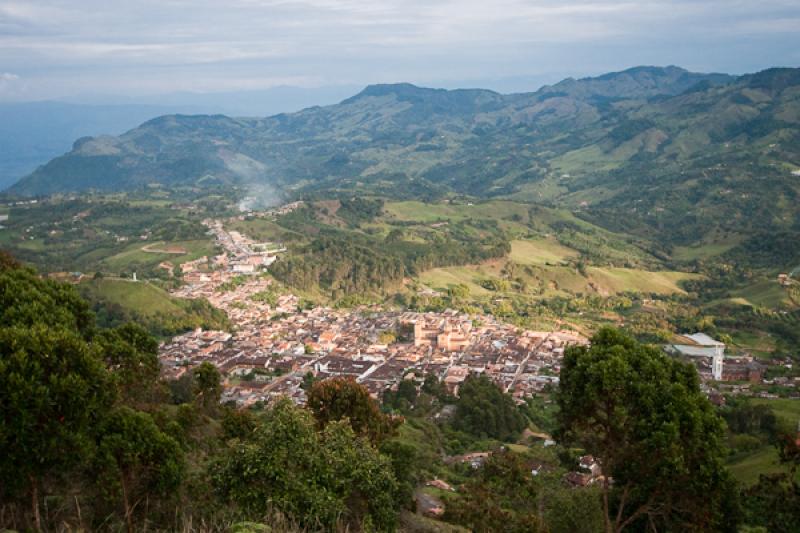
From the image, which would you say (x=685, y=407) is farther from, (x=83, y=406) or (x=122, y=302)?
(x=122, y=302)

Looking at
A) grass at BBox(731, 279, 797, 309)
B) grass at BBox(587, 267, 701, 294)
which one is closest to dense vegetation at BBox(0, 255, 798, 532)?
grass at BBox(731, 279, 797, 309)

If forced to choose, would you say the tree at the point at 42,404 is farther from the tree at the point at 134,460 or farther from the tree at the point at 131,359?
the tree at the point at 131,359

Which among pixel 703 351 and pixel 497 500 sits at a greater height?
pixel 497 500

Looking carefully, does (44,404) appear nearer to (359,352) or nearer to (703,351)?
(359,352)

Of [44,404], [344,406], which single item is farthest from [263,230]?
[44,404]

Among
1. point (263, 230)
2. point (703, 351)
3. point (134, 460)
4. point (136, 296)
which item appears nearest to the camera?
point (134, 460)

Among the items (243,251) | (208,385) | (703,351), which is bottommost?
(703,351)
